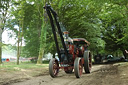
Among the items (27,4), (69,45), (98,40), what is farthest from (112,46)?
(69,45)

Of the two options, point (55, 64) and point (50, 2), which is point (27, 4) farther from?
point (55, 64)

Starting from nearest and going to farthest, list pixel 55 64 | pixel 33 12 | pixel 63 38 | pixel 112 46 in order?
pixel 63 38 < pixel 55 64 < pixel 33 12 < pixel 112 46

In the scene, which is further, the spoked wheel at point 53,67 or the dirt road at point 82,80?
the spoked wheel at point 53,67

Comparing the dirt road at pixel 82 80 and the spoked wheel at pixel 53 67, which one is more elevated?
the spoked wheel at pixel 53 67

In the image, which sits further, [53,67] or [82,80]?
[53,67]

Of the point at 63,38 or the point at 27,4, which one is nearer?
the point at 63,38

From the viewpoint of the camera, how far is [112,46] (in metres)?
27.5

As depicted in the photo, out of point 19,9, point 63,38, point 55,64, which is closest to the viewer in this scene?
point 63,38

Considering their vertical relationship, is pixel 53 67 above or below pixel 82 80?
above

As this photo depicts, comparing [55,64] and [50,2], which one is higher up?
[50,2]

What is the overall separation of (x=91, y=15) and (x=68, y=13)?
11.3 ft

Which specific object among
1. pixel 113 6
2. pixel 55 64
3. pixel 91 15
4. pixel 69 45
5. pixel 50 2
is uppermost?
pixel 50 2

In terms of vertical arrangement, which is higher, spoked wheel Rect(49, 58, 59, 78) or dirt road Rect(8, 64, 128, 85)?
spoked wheel Rect(49, 58, 59, 78)

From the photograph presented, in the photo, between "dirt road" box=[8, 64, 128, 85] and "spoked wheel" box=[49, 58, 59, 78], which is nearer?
"dirt road" box=[8, 64, 128, 85]
